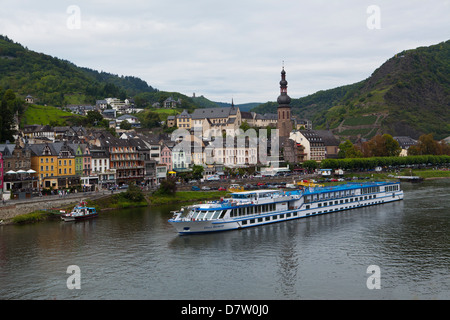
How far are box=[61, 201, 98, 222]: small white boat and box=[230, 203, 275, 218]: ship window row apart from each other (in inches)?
891

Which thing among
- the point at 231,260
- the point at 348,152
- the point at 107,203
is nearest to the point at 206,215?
the point at 231,260

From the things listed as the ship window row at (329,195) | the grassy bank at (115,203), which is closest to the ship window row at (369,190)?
the ship window row at (329,195)

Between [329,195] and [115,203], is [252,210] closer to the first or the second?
[329,195]

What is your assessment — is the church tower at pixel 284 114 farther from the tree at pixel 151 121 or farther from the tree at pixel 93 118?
the tree at pixel 93 118

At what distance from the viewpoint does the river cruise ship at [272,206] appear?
5734 centimetres

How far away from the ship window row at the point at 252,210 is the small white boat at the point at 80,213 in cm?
2263

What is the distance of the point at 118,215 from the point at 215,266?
31591 millimetres

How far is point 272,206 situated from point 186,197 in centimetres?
2643

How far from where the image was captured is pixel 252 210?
204 ft

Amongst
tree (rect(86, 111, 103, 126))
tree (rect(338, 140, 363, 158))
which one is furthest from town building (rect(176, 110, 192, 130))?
tree (rect(338, 140, 363, 158))

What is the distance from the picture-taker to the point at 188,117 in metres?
166

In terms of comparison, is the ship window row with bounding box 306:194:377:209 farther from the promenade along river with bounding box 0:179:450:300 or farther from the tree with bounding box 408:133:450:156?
the tree with bounding box 408:133:450:156

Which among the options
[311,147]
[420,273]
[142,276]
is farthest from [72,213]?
[311,147]
